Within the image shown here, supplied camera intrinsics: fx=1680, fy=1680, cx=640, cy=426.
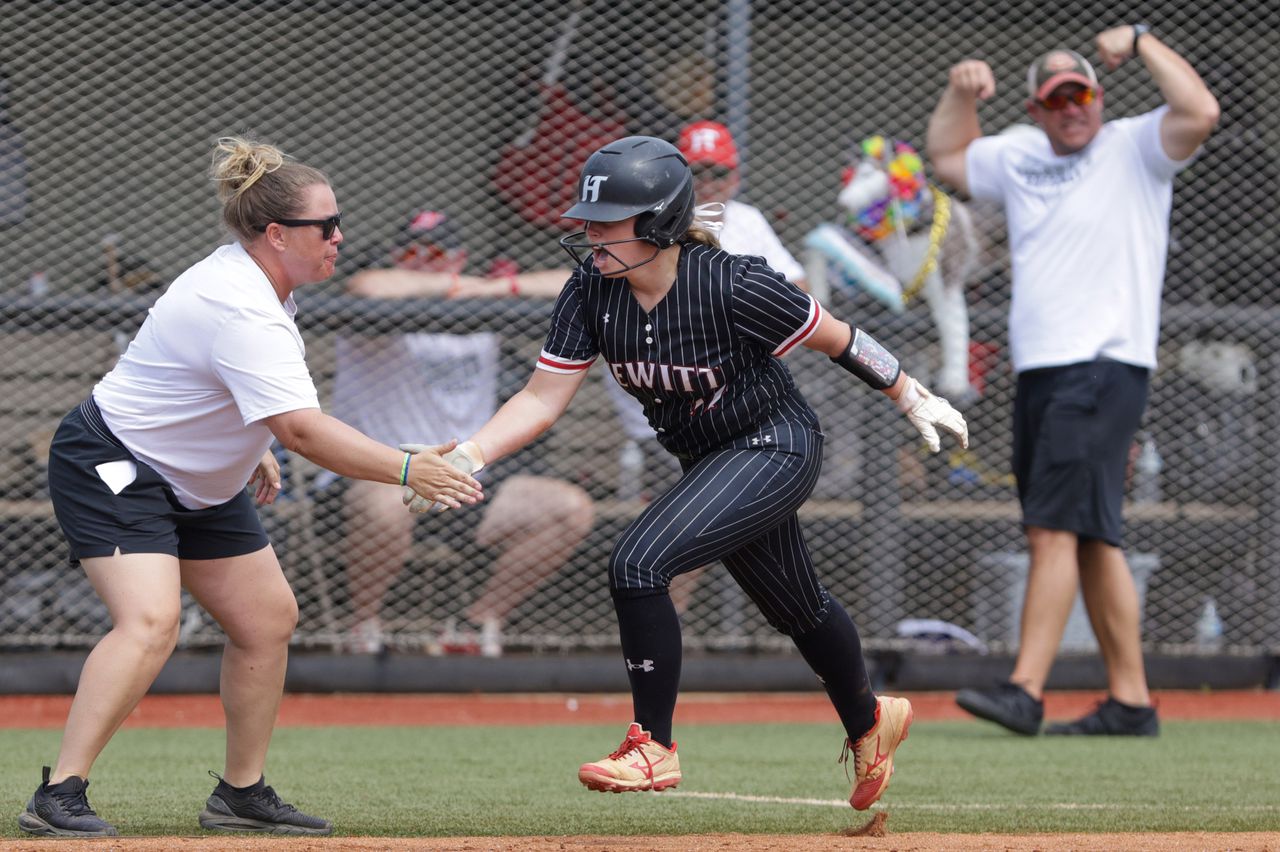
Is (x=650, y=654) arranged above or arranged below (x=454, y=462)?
below

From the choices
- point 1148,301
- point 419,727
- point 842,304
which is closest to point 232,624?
point 419,727

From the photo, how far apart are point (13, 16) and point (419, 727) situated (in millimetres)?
3705

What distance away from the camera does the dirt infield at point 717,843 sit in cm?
344

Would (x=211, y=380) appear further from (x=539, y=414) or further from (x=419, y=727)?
(x=419, y=727)

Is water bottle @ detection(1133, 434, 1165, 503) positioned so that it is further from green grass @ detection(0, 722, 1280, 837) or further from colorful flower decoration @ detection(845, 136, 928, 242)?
colorful flower decoration @ detection(845, 136, 928, 242)

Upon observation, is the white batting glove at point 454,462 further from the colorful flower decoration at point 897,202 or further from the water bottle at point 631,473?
the colorful flower decoration at point 897,202

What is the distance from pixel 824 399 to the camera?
24.8 feet

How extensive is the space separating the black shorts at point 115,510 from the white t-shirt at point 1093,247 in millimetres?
3333

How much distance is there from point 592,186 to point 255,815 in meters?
1.68

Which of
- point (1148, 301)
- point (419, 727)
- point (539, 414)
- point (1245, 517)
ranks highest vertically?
point (1148, 301)

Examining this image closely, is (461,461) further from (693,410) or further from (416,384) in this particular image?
(416,384)

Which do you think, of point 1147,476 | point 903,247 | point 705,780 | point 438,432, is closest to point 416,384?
point 438,432

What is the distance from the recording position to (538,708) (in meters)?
7.26

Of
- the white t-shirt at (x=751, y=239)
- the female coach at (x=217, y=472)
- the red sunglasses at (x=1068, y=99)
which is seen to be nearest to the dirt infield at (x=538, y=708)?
the white t-shirt at (x=751, y=239)
